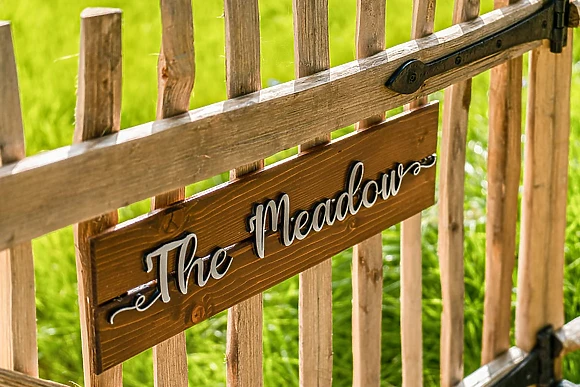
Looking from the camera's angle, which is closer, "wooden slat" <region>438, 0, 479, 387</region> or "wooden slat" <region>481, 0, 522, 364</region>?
"wooden slat" <region>438, 0, 479, 387</region>

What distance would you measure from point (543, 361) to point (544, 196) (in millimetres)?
535

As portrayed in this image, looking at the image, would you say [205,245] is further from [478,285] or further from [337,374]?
[478,285]

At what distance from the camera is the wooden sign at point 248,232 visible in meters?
1.62

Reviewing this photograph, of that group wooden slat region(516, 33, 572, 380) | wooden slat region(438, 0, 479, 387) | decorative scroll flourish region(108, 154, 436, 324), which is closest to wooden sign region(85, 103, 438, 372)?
decorative scroll flourish region(108, 154, 436, 324)

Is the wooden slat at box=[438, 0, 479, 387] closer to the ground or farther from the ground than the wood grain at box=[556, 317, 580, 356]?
farther from the ground

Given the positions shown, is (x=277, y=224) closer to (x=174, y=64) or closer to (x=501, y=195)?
(x=174, y=64)

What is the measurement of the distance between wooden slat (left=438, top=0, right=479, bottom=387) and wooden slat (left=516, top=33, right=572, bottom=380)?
33cm

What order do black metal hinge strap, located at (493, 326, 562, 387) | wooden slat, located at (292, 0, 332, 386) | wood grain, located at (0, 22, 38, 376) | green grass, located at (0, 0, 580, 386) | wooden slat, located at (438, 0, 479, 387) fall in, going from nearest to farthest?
1. wood grain, located at (0, 22, 38, 376)
2. wooden slat, located at (292, 0, 332, 386)
3. wooden slat, located at (438, 0, 479, 387)
4. black metal hinge strap, located at (493, 326, 562, 387)
5. green grass, located at (0, 0, 580, 386)

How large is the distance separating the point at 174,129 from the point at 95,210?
21 cm

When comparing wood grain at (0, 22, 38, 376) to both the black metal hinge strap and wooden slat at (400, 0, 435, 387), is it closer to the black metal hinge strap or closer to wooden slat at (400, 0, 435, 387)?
wooden slat at (400, 0, 435, 387)

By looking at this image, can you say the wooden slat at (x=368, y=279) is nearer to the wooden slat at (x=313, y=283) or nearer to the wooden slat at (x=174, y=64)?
the wooden slat at (x=313, y=283)

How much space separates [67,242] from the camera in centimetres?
345

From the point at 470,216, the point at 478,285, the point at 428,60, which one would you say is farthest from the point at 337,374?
the point at 428,60

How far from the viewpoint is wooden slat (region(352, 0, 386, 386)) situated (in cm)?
199
